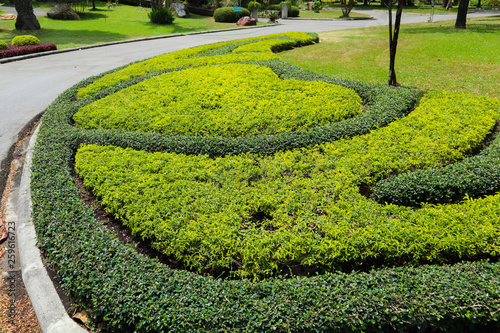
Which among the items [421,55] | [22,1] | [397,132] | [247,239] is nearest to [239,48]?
[421,55]

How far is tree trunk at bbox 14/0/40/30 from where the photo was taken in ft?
72.6

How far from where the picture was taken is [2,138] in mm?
7734

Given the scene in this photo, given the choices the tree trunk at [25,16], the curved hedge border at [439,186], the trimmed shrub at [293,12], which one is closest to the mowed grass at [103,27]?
the tree trunk at [25,16]

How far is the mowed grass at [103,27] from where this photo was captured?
2081 cm

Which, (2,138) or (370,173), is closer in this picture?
Answer: (370,173)

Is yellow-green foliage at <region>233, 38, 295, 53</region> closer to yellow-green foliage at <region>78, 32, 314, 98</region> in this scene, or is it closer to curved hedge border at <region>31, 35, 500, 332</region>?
yellow-green foliage at <region>78, 32, 314, 98</region>

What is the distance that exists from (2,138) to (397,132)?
809 cm

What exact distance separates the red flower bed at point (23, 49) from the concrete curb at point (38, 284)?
1349 cm

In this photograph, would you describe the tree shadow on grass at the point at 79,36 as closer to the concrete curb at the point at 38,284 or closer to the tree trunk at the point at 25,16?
the tree trunk at the point at 25,16

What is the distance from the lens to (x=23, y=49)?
52.2ft

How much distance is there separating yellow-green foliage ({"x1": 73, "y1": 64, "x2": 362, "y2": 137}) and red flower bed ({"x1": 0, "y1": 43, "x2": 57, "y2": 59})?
32.2ft

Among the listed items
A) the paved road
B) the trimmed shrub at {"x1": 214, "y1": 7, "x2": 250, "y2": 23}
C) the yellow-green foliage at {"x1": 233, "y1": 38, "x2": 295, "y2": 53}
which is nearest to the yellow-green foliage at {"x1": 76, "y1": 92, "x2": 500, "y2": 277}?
the paved road

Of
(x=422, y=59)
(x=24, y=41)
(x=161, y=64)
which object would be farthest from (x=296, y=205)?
(x=24, y=41)

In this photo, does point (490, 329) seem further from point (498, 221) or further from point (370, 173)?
point (370, 173)
